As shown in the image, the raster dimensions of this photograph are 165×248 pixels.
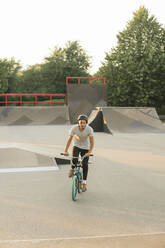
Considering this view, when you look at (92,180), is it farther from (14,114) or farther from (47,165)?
(14,114)

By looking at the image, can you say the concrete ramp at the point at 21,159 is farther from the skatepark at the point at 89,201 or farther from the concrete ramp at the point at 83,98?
the concrete ramp at the point at 83,98

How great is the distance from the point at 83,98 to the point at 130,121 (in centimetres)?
694

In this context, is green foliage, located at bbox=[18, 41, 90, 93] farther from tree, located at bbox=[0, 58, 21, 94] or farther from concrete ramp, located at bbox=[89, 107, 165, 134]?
concrete ramp, located at bbox=[89, 107, 165, 134]

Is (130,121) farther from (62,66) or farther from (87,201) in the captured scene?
(62,66)

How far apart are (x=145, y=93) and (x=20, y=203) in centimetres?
2819

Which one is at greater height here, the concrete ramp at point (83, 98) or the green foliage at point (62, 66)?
the green foliage at point (62, 66)

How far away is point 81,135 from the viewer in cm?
550

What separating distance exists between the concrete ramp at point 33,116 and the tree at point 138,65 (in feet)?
35.9

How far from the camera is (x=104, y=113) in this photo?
1850 cm

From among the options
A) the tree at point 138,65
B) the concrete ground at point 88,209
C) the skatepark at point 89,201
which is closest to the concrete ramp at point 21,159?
the skatepark at point 89,201

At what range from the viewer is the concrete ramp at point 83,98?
79.0ft

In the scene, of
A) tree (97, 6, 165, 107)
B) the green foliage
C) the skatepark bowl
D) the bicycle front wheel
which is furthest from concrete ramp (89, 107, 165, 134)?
the green foliage

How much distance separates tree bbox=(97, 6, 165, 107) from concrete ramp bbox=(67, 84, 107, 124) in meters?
7.90

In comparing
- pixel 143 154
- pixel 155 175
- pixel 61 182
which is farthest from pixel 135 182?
pixel 143 154
